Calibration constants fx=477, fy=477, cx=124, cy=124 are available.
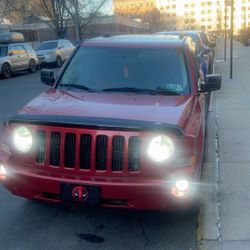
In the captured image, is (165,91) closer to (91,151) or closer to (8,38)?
(91,151)

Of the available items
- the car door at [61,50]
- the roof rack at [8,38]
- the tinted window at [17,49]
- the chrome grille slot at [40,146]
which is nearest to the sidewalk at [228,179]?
the chrome grille slot at [40,146]

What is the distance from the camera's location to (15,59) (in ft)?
74.9

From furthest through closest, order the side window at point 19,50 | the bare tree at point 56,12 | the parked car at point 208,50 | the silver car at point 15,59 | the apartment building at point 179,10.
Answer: the apartment building at point 179,10, the bare tree at point 56,12, the side window at point 19,50, the silver car at point 15,59, the parked car at point 208,50

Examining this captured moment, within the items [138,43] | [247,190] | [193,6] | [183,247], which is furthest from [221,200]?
[193,6]

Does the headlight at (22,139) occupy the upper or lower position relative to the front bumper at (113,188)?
upper

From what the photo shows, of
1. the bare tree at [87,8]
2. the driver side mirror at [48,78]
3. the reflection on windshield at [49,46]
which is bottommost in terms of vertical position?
the reflection on windshield at [49,46]

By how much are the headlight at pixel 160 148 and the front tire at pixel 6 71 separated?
18.7m

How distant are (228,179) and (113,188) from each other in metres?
2.12

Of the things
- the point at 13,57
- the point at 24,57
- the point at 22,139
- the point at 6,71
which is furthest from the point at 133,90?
the point at 24,57

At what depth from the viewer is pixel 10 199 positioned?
17.7 feet

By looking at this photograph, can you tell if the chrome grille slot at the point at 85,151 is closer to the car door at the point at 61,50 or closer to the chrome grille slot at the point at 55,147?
the chrome grille slot at the point at 55,147

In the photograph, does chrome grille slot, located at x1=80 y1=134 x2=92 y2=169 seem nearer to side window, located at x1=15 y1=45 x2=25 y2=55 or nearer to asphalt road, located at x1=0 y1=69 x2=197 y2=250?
asphalt road, located at x1=0 y1=69 x2=197 y2=250

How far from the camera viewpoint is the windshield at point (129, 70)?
539cm

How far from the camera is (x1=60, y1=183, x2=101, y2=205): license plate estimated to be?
4.06 meters
